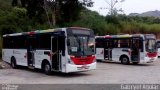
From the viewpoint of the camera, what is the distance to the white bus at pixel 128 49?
26.3 m

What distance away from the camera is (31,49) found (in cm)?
2211

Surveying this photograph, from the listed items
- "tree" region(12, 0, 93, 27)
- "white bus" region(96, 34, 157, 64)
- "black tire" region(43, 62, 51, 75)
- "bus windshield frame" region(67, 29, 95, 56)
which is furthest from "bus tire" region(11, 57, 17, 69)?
"tree" region(12, 0, 93, 27)

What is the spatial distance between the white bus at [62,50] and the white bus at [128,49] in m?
7.59

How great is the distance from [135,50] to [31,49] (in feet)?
29.5

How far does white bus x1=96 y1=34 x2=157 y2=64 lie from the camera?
2627 cm

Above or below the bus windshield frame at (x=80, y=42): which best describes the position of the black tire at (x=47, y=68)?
below

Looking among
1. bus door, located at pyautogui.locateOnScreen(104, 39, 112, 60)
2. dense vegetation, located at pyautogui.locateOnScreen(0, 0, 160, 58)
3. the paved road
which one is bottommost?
the paved road

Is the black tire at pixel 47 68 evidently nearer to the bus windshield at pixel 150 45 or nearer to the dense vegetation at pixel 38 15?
the bus windshield at pixel 150 45

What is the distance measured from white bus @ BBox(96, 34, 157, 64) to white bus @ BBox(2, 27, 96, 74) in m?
7.59

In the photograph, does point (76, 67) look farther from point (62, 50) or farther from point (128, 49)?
point (128, 49)

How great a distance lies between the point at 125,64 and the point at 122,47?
1469 millimetres

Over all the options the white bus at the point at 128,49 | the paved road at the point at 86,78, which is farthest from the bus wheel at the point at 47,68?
the white bus at the point at 128,49

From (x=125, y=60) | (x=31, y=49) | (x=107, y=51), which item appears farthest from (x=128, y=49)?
(x=31, y=49)

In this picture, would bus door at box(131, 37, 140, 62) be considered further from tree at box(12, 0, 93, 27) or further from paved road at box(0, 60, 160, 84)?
tree at box(12, 0, 93, 27)
